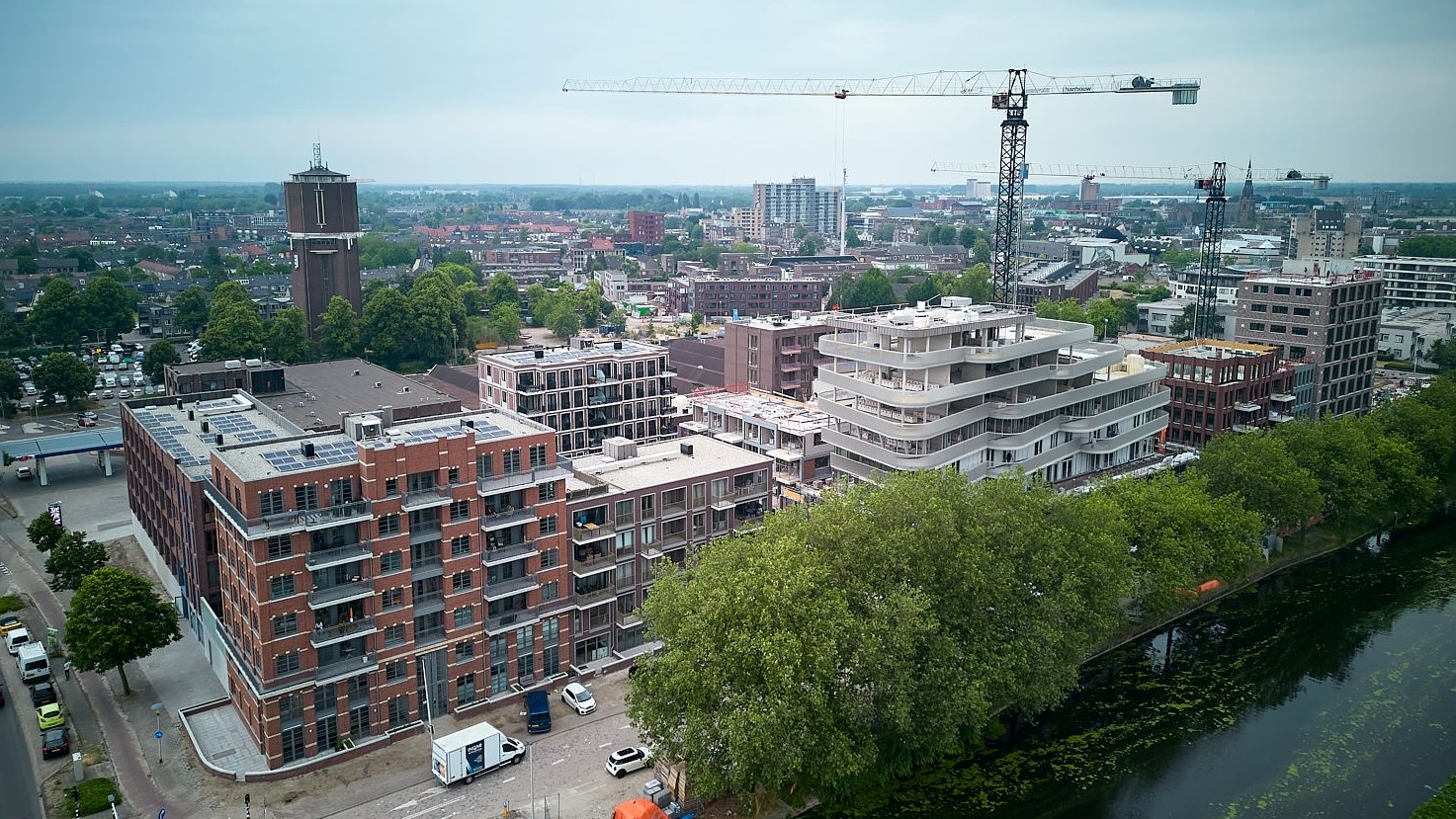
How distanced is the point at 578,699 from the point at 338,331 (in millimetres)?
70106

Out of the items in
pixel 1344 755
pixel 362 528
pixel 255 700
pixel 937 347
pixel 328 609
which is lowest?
pixel 1344 755

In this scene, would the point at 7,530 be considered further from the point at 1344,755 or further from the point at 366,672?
the point at 1344,755

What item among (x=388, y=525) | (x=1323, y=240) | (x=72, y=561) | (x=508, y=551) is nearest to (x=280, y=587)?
(x=388, y=525)

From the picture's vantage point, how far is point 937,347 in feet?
162

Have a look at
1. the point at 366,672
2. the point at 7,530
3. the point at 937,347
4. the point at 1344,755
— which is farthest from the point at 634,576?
the point at 7,530

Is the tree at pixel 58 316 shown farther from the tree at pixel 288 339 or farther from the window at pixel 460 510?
the window at pixel 460 510

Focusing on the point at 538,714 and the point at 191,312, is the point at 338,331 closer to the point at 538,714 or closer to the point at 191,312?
the point at 191,312

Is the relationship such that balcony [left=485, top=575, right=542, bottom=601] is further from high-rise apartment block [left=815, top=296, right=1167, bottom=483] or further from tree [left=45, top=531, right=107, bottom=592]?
tree [left=45, top=531, right=107, bottom=592]

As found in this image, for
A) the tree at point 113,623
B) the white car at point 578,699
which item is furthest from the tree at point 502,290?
the white car at point 578,699

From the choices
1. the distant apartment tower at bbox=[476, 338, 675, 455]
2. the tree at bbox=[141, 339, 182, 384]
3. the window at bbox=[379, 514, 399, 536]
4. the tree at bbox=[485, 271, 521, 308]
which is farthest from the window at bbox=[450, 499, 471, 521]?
the tree at bbox=[485, 271, 521, 308]

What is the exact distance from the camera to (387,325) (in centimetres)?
10056

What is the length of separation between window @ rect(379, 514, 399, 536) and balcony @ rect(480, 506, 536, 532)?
3194 mm

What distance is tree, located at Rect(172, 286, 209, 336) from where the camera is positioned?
11181 cm

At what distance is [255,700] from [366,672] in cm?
363
